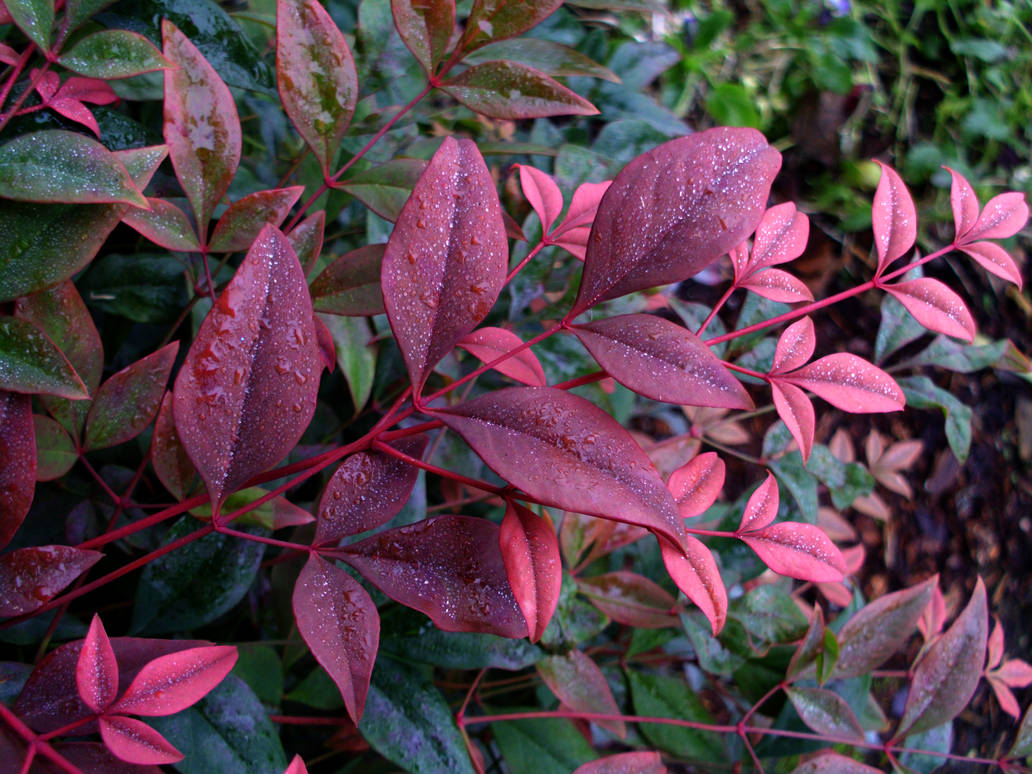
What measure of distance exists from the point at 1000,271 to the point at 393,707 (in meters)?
0.55

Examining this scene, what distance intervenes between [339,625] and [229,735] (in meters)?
0.21

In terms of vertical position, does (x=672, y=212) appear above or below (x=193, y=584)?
above

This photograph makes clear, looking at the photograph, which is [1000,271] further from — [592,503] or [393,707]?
[393,707]

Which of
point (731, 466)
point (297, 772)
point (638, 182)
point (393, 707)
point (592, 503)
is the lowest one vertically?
point (731, 466)

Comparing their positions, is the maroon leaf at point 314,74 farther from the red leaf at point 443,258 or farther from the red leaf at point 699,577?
the red leaf at point 699,577

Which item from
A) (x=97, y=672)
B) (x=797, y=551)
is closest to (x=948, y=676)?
(x=797, y=551)

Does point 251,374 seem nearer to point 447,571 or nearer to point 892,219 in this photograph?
point 447,571

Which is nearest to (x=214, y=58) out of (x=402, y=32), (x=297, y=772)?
(x=402, y=32)

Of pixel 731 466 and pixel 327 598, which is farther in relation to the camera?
pixel 731 466

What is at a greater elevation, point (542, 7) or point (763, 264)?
point (542, 7)

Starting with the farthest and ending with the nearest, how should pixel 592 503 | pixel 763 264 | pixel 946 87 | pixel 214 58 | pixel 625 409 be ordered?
pixel 946 87, pixel 625 409, pixel 214 58, pixel 763 264, pixel 592 503

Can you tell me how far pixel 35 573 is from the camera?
1.36ft

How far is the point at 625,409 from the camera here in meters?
0.87

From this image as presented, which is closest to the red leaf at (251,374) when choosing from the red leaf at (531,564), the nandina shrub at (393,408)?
the nandina shrub at (393,408)
